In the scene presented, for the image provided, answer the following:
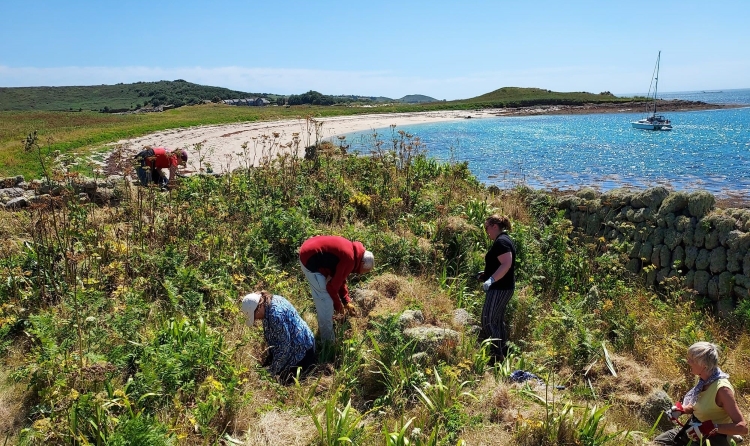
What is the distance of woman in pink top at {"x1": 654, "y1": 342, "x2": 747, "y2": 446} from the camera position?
12.3ft

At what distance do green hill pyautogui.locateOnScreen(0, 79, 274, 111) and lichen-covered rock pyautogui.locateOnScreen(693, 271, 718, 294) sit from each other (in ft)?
352

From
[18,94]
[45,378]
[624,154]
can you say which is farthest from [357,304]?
[18,94]

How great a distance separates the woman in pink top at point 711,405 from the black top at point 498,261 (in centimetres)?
213

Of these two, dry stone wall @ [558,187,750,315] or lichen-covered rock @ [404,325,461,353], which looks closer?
lichen-covered rock @ [404,325,461,353]

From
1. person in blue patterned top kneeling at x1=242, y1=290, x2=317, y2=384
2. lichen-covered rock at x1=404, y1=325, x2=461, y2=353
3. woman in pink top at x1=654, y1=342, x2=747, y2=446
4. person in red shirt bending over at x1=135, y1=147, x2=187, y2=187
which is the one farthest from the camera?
person in red shirt bending over at x1=135, y1=147, x2=187, y2=187

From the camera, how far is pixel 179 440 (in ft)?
12.0

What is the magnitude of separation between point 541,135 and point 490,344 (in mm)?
43227

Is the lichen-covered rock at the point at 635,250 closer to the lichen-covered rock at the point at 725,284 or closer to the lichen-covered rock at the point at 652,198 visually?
the lichen-covered rock at the point at 652,198

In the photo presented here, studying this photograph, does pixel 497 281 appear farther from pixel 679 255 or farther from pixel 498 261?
pixel 679 255

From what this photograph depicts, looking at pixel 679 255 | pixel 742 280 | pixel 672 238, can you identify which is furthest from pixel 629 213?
pixel 742 280

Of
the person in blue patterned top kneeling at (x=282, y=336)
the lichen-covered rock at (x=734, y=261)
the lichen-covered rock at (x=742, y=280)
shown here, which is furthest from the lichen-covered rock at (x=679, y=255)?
the person in blue patterned top kneeling at (x=282, y=336)

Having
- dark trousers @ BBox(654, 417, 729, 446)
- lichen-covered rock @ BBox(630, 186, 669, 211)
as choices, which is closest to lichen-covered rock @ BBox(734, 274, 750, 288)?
lichen-covered rock @ BBox(630, 186, 669, 211)

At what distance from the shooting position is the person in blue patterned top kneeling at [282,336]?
4980mm

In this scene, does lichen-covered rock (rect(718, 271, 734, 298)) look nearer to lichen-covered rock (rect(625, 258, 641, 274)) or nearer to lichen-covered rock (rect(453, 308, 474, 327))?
lichen-covered rock (rect(625, 258, 641, 274))
